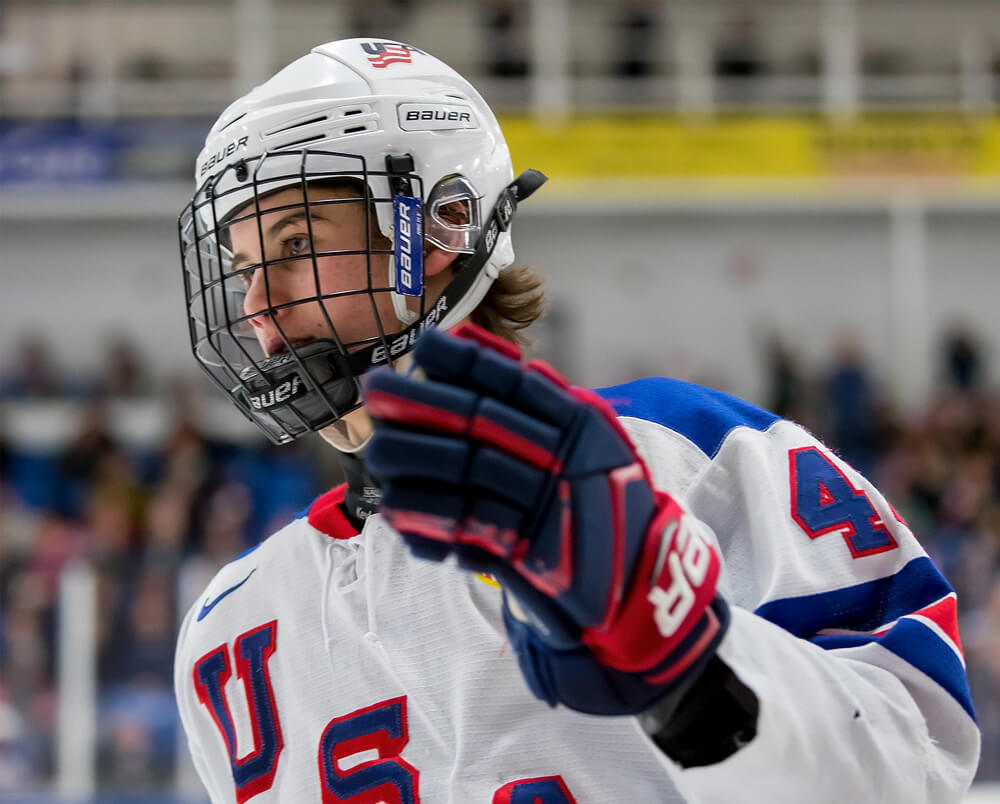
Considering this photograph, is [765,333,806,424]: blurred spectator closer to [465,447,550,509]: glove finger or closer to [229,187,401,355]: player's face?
[229,187,401,355]: player's face

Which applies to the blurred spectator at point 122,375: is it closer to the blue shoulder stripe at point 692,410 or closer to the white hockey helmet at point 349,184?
the white hockey helmet at point 349,184

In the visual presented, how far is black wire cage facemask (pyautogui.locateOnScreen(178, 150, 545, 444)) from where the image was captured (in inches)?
53.9

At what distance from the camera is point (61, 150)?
980cm

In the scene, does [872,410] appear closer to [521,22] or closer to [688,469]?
[521,22]

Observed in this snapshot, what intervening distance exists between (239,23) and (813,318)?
18.5 feet

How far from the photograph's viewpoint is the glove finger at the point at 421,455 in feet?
2.85

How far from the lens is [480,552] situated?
0.90 metres

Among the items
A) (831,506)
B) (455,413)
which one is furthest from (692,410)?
(455,413)

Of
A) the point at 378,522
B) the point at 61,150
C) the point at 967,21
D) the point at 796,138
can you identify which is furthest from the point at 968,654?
the point at 967,21

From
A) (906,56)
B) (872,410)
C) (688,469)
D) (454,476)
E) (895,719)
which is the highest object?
(906,56)

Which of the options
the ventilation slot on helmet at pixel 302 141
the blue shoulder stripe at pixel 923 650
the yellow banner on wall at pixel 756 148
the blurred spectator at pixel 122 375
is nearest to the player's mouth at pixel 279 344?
the ventilation slot on helmet at pixel 302 141

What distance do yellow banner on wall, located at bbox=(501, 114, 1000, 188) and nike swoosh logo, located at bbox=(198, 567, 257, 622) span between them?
28.4 feet

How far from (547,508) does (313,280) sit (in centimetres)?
59

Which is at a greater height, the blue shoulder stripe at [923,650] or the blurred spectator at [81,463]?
the blue shoulder stripe at [923,650]
